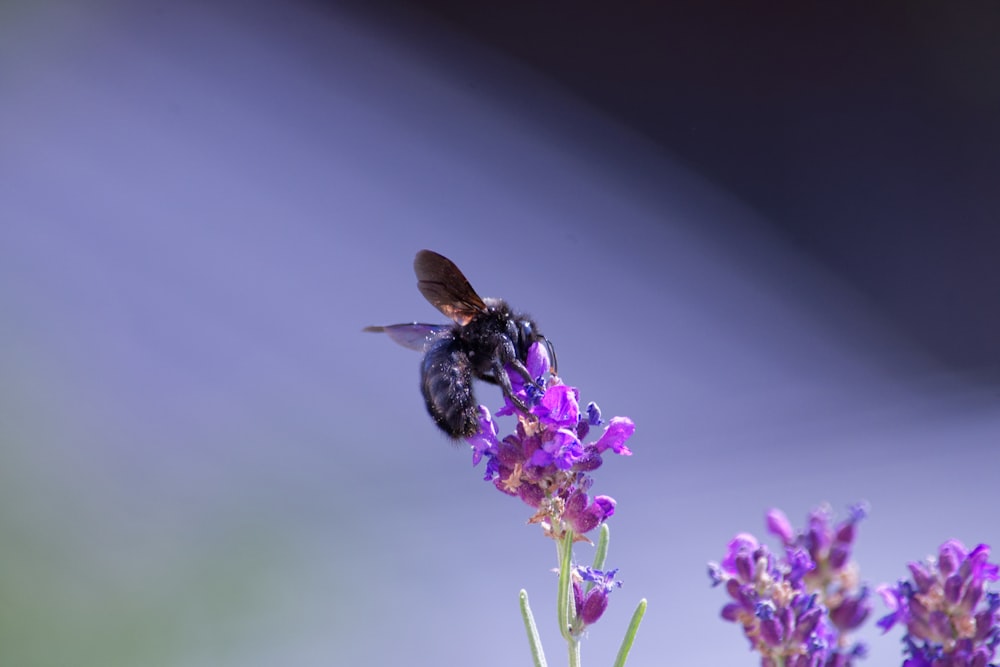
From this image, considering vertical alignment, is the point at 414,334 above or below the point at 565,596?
above

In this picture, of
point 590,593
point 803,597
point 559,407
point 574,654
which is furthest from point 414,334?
point 803,597

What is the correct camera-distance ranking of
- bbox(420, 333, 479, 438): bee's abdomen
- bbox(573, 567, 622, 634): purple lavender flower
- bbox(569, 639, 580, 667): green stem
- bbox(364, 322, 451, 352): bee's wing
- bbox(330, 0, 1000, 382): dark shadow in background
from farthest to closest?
bbox(330, 0, 1000, 382): dark shadow in background → bbox(364, 322, 451, 352): bee's wing → bbox(420, 333, 479, 438): bee's abdomen → bbox(573, 567, 622, 634): purple lavender flower → bbox(569, 639, 580, 667): green stem

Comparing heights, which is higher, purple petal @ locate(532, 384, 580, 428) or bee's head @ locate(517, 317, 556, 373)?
bee's head @ locate(517, 317, 556, 373)

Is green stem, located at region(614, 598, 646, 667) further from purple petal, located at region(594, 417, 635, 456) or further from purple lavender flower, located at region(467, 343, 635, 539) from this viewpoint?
purple petal, located at region(594, 417, 635, 456)

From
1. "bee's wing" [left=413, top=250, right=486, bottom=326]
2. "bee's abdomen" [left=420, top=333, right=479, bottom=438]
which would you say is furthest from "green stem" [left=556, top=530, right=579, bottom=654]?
"bee's wing" [left=413, top=250, right=486, bottom=326]

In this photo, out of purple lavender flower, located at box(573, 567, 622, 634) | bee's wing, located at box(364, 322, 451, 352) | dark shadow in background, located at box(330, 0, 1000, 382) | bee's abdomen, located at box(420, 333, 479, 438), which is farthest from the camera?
dark shadow in background, located at box(330, 0, 1000, 382)

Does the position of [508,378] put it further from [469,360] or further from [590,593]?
[590,593]
